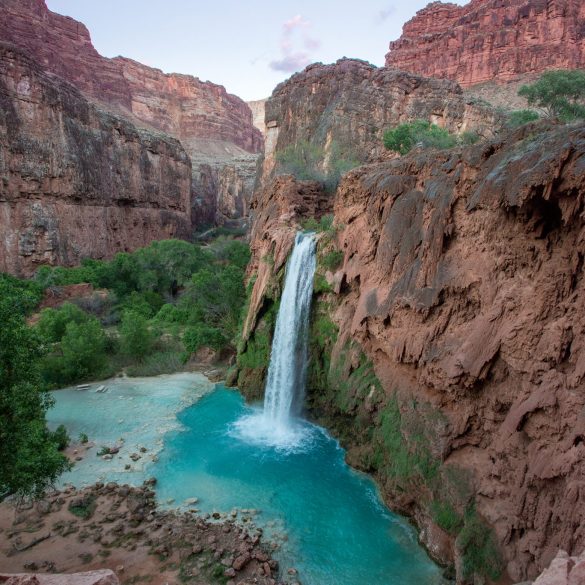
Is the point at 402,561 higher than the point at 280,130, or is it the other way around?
the point at 280,130

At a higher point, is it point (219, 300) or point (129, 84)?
point (129, 84)

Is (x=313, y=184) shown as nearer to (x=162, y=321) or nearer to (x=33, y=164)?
(x=162, y=321)

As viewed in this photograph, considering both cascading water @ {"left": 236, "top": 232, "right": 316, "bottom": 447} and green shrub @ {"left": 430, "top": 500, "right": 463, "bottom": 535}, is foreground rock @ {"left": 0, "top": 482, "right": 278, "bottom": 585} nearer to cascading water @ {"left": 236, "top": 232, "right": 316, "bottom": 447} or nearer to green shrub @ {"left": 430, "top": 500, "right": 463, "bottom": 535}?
green shrub @ {"left": 430, "top": 500, "right": 463, "bottom": 535}

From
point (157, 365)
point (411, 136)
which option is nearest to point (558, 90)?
point (411, 136)

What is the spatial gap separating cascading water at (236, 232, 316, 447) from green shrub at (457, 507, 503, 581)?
7.18 meters

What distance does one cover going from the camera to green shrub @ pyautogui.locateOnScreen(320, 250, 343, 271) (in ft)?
50.8

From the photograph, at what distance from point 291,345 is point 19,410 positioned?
9810 millimetres

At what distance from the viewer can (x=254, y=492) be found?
11.2 meters

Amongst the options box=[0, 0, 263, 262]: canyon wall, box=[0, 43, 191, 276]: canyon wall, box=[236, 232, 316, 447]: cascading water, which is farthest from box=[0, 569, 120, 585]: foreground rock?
box=[0, 0, 263, 262]: canyon wall

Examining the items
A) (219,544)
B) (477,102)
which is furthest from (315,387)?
(477,102)

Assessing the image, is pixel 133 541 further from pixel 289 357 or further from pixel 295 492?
pixel 289 357

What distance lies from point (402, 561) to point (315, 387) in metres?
7.45

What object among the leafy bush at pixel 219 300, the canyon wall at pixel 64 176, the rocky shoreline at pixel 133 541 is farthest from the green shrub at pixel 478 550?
the canyon wall at pixel 64 176

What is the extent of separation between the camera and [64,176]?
35844mm
